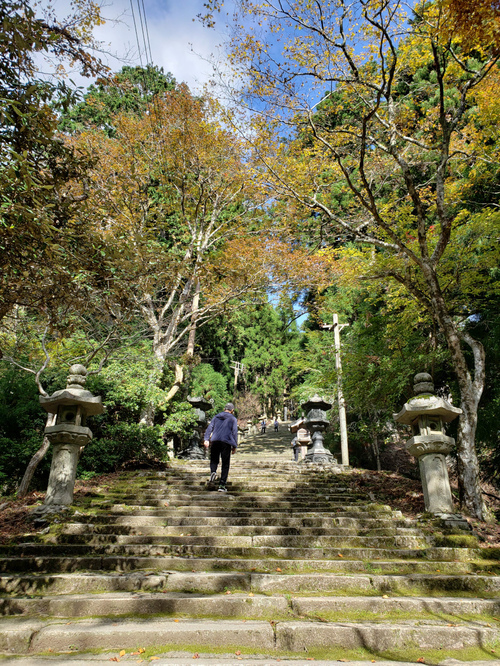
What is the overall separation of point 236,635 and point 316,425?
26.4 feet

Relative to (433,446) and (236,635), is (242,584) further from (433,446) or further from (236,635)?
(433,446)

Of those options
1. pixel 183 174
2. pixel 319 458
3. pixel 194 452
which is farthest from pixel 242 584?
pixel 183 174

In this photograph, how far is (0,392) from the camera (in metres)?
8.33

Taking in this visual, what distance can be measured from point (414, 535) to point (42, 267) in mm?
5483

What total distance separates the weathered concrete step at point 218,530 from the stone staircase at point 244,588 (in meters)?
0.02

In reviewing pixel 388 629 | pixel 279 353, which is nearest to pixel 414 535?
pixel 388 629

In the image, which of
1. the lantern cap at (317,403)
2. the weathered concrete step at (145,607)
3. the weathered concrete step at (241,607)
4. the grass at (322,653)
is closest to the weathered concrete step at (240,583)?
the weathered concrete step at (241,607)

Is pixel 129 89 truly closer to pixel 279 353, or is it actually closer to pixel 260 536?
pixel 260 536

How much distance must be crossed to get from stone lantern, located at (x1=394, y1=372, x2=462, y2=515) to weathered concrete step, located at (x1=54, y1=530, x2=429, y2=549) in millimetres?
885

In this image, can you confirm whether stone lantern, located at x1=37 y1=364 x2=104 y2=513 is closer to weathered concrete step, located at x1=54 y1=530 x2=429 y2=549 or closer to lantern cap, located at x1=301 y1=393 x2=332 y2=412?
weathered concrete step, located at x1=54 y1=530 x2=429 y2=549

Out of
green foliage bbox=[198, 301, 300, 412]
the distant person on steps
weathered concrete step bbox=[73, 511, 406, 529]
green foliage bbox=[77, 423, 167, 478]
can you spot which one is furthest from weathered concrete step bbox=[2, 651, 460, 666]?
green foliage bbox=[198, 301, 300, 412]

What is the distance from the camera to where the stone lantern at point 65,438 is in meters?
5.43

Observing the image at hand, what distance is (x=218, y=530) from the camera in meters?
5.06

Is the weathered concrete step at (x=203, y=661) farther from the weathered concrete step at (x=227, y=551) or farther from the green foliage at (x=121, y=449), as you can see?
the green foliage at (x=121, y=449)
